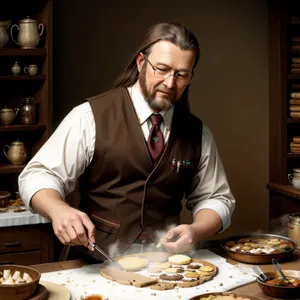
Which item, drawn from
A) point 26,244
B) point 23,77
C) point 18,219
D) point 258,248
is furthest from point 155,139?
point 23,77

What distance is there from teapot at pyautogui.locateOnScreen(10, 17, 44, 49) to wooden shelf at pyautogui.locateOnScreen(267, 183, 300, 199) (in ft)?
6.86

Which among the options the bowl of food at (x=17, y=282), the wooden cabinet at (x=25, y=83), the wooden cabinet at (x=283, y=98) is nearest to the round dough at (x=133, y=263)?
the bowl of food at (x=17, y=282)

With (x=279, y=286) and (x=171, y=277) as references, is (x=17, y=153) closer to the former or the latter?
(x=171, y=277)

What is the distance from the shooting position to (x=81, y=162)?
8.50ft

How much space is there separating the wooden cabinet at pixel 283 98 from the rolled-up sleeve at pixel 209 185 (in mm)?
1853

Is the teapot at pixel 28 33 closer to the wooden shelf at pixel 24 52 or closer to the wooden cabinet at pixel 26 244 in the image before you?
the wooden shelf at pixel 24 52

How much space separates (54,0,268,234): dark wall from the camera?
14.6ft

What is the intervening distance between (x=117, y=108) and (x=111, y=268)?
2.63 ft

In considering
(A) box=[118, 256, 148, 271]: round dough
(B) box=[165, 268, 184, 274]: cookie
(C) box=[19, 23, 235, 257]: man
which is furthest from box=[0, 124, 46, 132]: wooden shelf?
(B) box=[165, 268, 184, 274]: cookie

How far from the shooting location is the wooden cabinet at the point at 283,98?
464 centimetres

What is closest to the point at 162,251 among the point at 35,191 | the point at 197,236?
the point at 197,236

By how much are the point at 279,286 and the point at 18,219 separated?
212 cm

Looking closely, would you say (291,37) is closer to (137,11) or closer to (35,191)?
(137,11)

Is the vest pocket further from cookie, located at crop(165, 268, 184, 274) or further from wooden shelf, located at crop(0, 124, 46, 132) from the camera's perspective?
wooden shelf, located at crop(0, 124, 46, 132)
